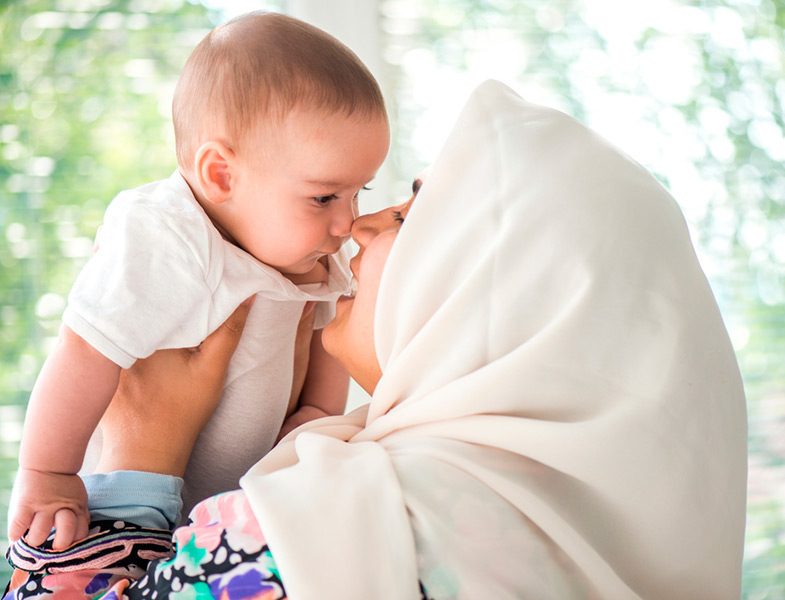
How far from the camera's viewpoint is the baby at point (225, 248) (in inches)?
50.1

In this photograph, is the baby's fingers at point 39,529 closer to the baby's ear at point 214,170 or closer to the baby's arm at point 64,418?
the baby's arm at point 64,418

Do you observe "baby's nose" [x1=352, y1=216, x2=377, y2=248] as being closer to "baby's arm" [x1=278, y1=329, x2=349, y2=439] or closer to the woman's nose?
the woman's nose

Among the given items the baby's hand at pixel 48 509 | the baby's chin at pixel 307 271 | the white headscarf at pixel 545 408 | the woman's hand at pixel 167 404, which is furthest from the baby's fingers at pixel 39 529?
the baby's chin at pixel 307 271

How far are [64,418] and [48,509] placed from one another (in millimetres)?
126

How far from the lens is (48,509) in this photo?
4.01ft

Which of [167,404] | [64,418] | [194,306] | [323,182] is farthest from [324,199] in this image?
[64,418]

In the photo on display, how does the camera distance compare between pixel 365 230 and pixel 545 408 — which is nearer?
pixel 545 408

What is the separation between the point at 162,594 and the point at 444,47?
1.70 metres

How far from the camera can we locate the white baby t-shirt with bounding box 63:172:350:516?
4.16 feet

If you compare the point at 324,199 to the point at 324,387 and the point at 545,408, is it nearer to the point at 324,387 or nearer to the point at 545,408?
the point at 324,387

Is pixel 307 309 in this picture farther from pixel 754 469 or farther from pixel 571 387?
pixel 754 469

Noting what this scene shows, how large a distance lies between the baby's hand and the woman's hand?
0.33 feet

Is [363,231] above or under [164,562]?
above

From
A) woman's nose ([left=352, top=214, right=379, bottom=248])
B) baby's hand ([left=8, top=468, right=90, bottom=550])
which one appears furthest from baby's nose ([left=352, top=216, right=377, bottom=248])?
baby's hand ([left=8, top=468, right=90, bottom=550])
